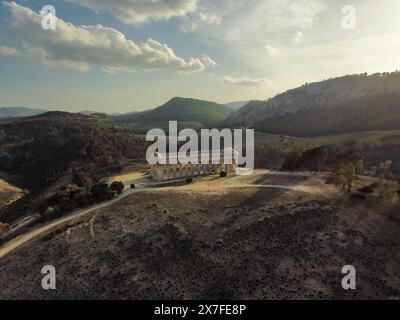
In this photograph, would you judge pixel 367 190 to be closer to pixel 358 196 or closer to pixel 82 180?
pixel 358 196

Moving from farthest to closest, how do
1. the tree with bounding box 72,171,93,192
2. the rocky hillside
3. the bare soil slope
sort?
the rocky hillside < the tree with bounding box 72,171,93,192 < the bare soil slope

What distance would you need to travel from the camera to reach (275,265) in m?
47.6

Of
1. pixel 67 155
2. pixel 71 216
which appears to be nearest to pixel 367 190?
pixel 71 216

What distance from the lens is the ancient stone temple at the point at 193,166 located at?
85.3 metres

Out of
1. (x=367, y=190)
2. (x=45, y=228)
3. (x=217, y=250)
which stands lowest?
(x=217, y=250)

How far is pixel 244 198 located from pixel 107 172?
6181 centimetres

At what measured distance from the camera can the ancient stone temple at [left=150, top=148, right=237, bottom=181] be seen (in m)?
85.3

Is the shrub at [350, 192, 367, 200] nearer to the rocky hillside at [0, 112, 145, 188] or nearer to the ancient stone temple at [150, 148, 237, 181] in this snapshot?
the ancient stone temple at [150, 148, 237, 181]

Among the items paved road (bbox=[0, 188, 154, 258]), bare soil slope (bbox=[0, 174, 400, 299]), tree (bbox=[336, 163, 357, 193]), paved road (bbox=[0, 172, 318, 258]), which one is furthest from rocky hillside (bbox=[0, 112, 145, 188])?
tree (bbox=[336, 163, 357, 193])

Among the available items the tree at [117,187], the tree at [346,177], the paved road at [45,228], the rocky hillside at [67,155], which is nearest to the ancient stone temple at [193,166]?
the tree at [117,187]

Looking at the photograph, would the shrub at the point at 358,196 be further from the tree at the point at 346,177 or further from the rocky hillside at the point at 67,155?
the rocky hillside at the point at 67,155

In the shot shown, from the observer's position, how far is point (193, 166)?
8900 centimetres

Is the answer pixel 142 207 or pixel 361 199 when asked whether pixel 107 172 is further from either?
pixel 361 199

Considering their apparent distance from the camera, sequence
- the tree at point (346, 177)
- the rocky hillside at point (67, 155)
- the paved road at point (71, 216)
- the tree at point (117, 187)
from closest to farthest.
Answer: the paved road at point (71, 216), the tree at point (346, 177), the tree at point (117, 187), the rocky hillside at point (67, 155)
